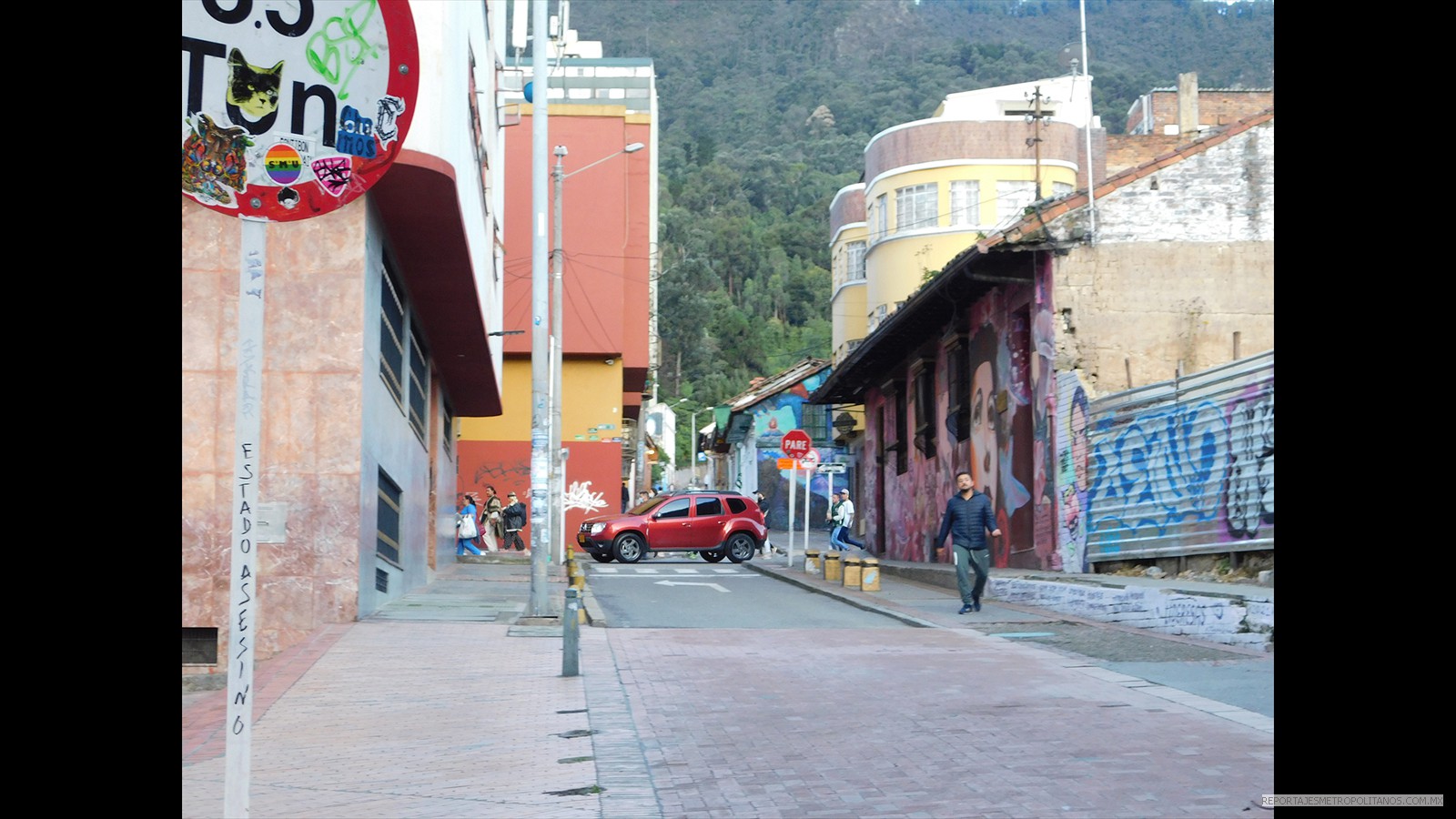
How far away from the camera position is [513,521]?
37906 mm

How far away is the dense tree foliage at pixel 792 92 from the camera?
299ft

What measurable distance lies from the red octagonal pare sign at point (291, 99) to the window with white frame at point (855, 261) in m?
59.0

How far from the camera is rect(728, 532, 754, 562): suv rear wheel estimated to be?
32.9 metres

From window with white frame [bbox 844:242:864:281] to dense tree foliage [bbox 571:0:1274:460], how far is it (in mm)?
12684

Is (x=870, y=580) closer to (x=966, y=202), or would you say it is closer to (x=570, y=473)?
(x=570, y=473)

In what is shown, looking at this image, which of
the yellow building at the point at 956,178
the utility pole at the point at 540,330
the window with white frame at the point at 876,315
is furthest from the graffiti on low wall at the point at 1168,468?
the window with white frame at the point at 876,315

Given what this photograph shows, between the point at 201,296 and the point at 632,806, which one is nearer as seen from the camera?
the point at 632,806

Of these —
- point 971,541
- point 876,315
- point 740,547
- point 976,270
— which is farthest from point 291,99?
point 876,315

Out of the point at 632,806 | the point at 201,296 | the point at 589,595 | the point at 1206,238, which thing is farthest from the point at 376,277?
the point at 1206,238
